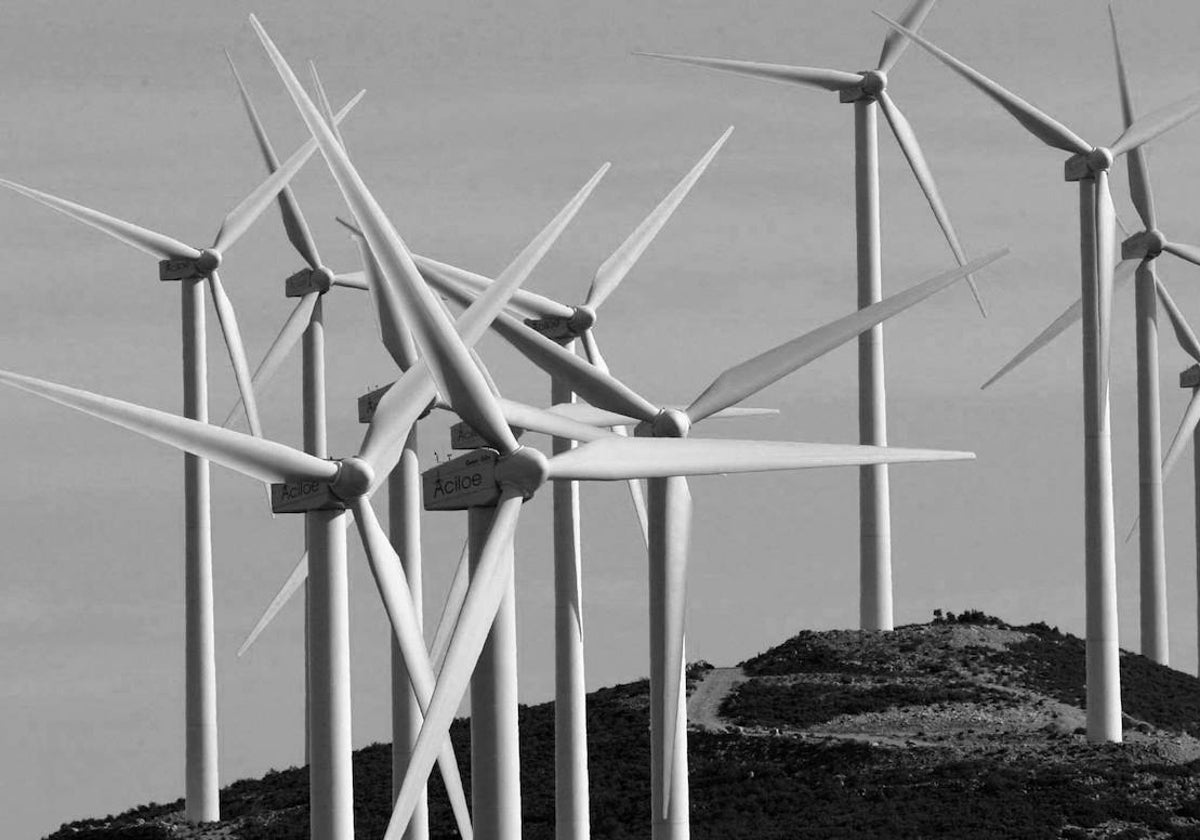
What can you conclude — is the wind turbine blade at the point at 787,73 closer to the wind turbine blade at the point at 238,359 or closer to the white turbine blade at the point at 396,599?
the wind turbine blade at the point at 238,359

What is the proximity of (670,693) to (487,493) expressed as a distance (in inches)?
319

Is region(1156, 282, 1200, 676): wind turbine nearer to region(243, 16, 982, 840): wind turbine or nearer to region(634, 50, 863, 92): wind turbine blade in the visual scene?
region(634, 50, 863, 92): wind turbine blade

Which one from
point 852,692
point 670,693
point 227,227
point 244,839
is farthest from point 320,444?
point 670,693

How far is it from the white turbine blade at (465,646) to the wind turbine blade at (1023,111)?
136 ft

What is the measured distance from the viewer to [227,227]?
87375 millimetres

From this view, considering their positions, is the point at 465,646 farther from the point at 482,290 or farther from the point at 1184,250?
the point at 1184,250

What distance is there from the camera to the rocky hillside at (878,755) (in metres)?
76.4

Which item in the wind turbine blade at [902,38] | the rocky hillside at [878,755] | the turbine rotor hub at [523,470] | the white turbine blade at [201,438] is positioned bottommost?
the rocky hillside at [878,755]

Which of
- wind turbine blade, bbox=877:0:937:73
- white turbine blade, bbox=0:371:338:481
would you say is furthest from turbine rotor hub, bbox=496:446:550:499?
wind turbine blade, bbox=877:0:937:73

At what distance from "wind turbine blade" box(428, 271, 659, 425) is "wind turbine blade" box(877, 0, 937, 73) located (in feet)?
165

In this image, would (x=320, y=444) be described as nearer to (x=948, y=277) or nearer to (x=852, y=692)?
(x=852, y=692)

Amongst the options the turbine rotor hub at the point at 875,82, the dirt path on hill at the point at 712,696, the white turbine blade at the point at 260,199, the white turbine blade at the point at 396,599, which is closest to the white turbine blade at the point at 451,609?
the white turbine blade at the point at 396,599

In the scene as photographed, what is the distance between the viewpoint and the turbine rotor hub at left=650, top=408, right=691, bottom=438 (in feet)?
177

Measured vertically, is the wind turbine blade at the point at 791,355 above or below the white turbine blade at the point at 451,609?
above
